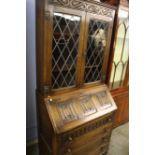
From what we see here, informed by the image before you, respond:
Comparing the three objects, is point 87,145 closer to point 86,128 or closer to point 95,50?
point 86,128

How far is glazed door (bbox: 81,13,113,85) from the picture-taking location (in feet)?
4.99

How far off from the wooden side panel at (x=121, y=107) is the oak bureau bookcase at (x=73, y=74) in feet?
1.80

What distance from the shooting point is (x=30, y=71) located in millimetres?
1729

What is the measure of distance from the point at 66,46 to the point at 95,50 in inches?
17.0

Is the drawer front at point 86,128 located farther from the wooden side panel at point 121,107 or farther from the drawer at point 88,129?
the wooden side panel at point 121,107

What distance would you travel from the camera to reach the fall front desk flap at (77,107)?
4.35ft

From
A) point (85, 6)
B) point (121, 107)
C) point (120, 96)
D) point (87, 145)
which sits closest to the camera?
point (85, 6)

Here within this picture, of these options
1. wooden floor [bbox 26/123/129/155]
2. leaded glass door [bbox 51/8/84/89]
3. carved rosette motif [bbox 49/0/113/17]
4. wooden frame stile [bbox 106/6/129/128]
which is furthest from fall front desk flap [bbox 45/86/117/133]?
carved rosette motif [bbox 49/0/113/17]

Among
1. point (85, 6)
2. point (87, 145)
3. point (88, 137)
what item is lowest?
point (87, 145)

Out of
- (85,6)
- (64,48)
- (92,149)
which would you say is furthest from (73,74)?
(92,149)

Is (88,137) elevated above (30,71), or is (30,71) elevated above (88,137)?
(30,71)

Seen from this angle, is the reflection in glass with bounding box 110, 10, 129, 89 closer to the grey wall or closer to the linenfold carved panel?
the linenfold carved panel
